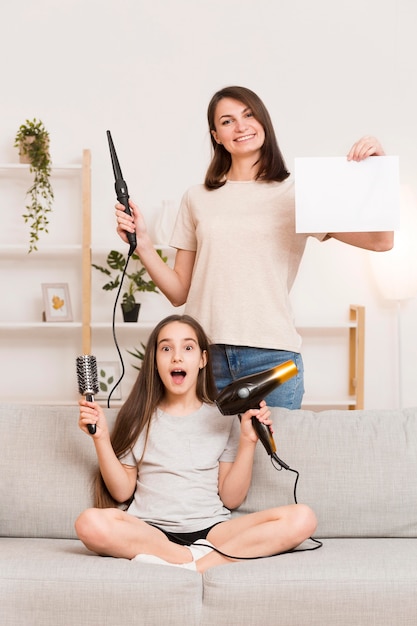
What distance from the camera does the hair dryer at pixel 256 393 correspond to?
205 cm

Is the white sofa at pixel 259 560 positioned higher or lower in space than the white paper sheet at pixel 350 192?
lower

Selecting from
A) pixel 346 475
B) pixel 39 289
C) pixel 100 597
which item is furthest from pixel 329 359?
pixel 100 597

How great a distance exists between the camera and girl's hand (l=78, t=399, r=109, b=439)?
81.7 inches

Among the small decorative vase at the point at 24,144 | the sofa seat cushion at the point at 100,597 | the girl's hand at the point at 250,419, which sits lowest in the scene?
the sofa seat cushion at the point at 100,597

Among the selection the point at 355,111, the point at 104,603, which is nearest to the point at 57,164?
the point at 355,111

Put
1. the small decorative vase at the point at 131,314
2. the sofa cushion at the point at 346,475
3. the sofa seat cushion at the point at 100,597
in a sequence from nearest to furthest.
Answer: the sofa seat cushion at the point at 100,597 → the sofa cushion at the point at 346,475 → the small decorative vase at the point at 131,314

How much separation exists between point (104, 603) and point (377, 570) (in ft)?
1.98

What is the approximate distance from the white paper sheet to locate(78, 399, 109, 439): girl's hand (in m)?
0.74

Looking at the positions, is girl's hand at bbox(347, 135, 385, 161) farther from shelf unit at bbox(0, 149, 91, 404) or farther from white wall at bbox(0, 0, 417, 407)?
shelf unit at bbox(0, 149, 91, 404)

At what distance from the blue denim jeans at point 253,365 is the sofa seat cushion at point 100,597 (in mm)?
611

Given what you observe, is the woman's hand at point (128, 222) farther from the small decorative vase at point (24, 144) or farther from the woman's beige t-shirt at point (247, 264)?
the small decorative vase at point (24, 144)

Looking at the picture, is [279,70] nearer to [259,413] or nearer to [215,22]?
[215,22]

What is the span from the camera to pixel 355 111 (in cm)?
436

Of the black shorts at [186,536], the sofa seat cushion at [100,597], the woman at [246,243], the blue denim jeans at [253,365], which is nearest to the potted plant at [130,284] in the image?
the woman at [246,243]
